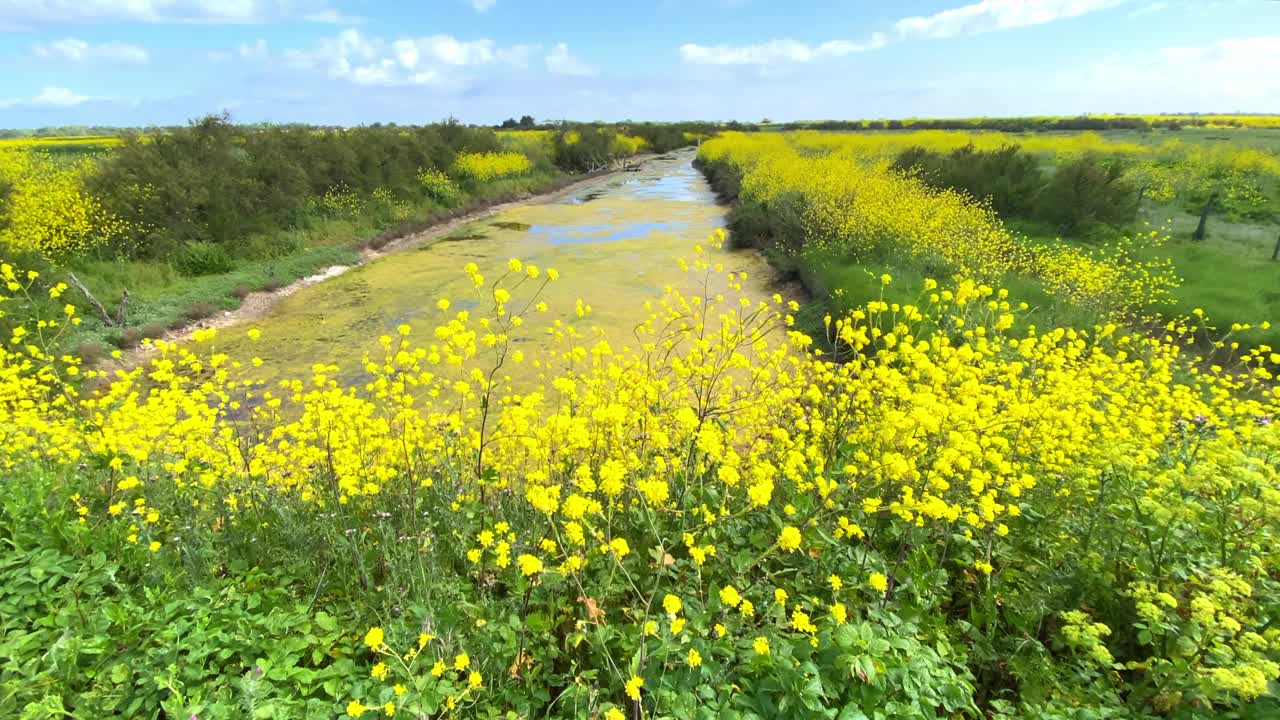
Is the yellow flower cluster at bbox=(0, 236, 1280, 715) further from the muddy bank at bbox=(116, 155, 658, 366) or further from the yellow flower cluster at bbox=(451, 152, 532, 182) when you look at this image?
the yellow flower cluster at bbox=(451, 152, 532, 182)

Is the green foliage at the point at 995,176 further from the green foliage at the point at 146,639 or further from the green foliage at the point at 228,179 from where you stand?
the green foliage at the point at 228,179

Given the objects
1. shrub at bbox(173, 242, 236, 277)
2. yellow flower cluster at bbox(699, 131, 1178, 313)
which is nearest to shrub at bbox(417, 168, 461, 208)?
shrub at bbox(173, 242, 236, 277)

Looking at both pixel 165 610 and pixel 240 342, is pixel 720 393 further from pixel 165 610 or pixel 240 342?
pixel 240 342

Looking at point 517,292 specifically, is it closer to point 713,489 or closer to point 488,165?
Answer: point 713,489

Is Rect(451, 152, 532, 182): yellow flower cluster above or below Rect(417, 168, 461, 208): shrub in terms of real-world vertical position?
above

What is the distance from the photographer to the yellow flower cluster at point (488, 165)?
84.7ft

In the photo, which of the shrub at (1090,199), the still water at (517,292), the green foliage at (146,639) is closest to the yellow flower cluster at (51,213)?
the still water at (517,292)

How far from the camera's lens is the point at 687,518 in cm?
279

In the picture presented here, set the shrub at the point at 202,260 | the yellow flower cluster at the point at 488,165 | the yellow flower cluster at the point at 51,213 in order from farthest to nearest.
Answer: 1. the yellow flower cluster at the point at 488,165
2. the shrub at the point at 202,260
3. the yellow flower cluster at the point at 51,213

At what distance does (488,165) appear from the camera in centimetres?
2695

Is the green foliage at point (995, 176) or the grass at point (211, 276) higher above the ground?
Result: the green foliage at point (995, 176)

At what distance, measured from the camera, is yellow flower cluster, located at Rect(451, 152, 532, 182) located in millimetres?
25828

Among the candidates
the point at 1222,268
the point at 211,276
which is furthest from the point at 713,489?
the point at 211,276

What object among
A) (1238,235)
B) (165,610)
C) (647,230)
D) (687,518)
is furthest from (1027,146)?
(165,610)
